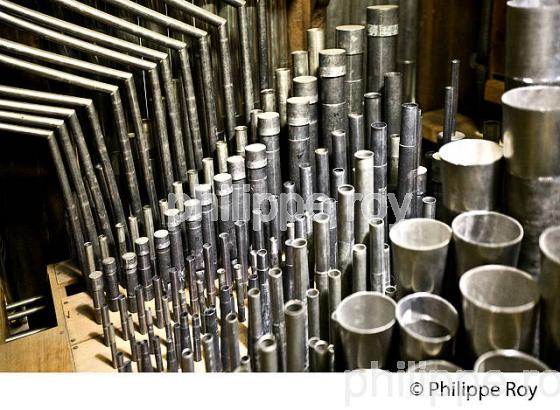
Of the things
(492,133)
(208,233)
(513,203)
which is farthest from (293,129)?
(513,203)

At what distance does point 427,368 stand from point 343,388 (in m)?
0.21

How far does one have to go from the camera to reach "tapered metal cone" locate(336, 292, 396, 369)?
1.60 metres

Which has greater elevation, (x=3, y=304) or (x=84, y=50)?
(x=84, y=50)

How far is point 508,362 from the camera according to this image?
145cm

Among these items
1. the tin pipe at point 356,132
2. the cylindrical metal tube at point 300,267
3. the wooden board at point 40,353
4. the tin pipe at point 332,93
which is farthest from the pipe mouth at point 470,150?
the wooden board at point 40,353

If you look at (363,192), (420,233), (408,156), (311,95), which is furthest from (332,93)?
(420,233)

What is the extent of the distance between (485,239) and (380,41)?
1.18 meters

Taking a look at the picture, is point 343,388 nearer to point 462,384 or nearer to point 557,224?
point 462,384

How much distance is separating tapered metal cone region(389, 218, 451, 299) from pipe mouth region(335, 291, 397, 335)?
0.08 m

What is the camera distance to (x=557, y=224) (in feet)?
5.56

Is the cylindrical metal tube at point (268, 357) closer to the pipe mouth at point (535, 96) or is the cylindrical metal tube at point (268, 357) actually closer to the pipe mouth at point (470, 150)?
the pipe mouth at point (470, 150)

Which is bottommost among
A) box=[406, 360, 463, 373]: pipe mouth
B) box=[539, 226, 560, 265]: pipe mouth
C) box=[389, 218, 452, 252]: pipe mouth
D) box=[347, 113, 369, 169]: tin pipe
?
box=[406, 360, 463, 373]: pipe mouth

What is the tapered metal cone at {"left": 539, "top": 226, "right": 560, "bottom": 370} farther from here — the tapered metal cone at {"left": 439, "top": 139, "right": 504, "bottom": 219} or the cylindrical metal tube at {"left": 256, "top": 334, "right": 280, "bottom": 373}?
the cylindrical metal tube at {"left": 256, "top": 334, "right": 280, "bottom": 373}

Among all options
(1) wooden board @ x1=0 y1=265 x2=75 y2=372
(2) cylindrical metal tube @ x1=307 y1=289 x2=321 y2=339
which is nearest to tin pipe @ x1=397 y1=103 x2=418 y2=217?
(2) cylindrical metal tube @ x1=307 y1=289 x2=321 y2=339
